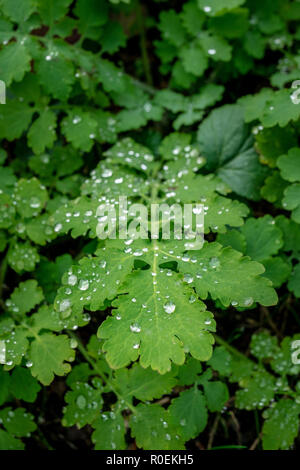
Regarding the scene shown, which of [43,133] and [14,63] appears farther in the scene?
[43,133]

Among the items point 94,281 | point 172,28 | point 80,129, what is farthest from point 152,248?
point 172,28

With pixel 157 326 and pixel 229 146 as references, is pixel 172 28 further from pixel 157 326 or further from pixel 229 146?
pixel 157 326

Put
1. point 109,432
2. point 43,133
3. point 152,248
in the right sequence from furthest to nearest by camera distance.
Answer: point 43,133 < point 109,432 < point 152,248

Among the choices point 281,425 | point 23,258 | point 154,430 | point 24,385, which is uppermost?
point 23,258

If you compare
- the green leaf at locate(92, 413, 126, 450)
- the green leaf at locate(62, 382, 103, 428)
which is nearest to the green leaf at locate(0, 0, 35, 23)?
the green leaf at locate(62, 382, 103, 428)

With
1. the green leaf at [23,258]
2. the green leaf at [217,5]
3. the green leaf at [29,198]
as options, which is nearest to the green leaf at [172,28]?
the green leaf at [217,5]

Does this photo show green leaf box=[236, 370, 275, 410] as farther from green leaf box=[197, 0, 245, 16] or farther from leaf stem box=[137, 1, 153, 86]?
leaf stem box=[137, 1, 153, 86]

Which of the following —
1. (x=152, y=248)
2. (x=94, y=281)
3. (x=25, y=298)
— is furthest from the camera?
(x=25, y=298)

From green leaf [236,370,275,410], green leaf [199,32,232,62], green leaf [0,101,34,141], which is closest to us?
green leaf [236,370,275,410]
